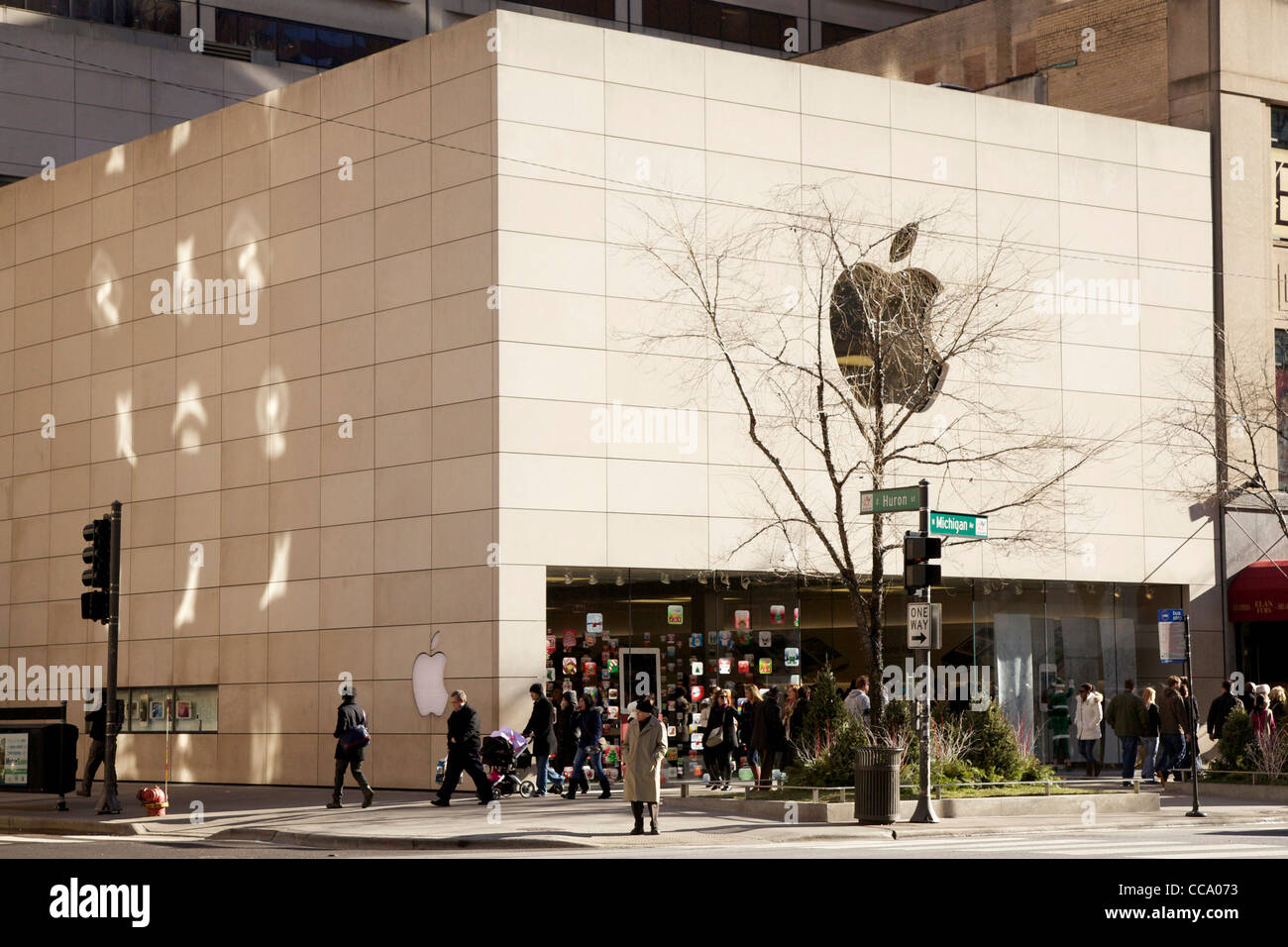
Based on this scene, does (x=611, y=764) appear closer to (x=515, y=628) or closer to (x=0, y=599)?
(x=515, y=628)

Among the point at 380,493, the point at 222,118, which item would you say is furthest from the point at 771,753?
the point at 222,118

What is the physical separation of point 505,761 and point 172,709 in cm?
1140

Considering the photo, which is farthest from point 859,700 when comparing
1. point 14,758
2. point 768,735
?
point 14,758

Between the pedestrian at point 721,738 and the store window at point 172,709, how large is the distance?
11685 millimetres

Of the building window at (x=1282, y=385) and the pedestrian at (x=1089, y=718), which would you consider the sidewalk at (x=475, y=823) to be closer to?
the pedestrian at (x=1089, y=718)

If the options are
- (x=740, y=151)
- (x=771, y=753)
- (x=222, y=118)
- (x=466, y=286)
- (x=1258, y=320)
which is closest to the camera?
(x=771, y=753)

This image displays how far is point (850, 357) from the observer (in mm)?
34719

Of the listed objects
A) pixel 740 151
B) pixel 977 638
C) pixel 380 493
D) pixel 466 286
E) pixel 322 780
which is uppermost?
pixel 740 151

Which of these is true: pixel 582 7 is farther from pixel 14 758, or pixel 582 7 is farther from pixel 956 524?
pixel 956 524

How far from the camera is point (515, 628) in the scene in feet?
98.5

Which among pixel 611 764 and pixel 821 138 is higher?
pixel 821 138

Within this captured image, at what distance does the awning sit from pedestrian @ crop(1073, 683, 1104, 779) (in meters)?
5.06

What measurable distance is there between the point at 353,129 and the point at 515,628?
Answer: 1038 centimetres

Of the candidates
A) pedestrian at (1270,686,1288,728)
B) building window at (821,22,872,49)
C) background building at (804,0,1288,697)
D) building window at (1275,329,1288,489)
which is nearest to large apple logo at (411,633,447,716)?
pedestrian at (1270,686,1288,728)
